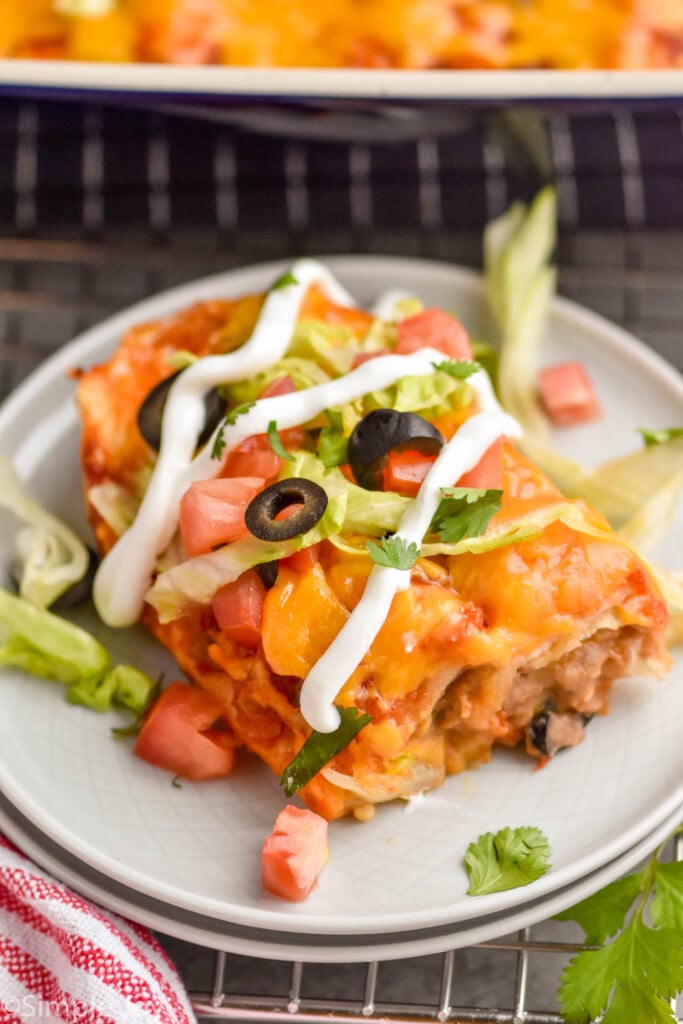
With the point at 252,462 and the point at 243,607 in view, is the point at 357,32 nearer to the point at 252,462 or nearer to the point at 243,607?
the point at 252,462

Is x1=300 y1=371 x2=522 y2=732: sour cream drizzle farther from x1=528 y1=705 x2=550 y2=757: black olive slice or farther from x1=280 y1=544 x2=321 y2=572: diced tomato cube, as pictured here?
x1=528 y1=705 x2=550 y2=757: black olive slice

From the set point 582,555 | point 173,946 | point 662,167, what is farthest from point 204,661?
point 662,167

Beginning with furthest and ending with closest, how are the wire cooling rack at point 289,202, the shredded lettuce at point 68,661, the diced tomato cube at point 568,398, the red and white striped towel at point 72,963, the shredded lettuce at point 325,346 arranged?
the wire cooling rack at point 289,202, the diced tomato cube at point 568,398, the shredded lettuce at point 325,346, the shredded lettuce at point 68,661, the red and white striped towel at point 72,963

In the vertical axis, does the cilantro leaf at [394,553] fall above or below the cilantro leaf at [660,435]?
below

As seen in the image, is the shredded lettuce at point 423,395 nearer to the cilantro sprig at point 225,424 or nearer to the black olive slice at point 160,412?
the cilantro sprig at point 225,424

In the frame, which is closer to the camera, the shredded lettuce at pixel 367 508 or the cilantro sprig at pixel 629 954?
the cilantro sprig at pixel 629 954

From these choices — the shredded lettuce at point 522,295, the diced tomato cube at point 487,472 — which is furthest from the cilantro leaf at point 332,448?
the shredded lettuce at point 522,295

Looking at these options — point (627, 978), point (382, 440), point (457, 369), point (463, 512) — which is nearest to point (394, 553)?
point (463, 512)

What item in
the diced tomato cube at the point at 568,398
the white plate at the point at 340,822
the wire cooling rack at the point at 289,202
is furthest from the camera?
the wire cooling rack at the point at 289,202
